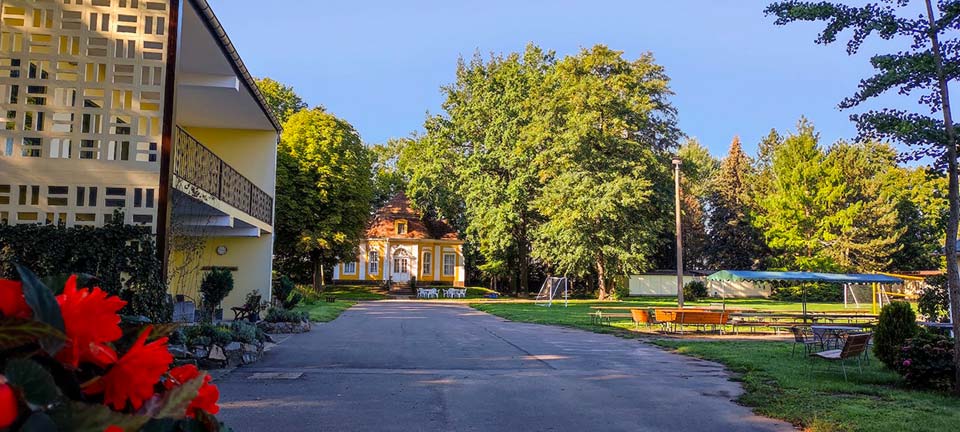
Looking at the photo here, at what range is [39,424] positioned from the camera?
0.89 meters

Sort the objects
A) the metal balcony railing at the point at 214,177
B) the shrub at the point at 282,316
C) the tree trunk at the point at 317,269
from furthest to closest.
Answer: the tree trunk at the point at 317,269 → the shrub at the point at 282,316 → the metal balcony railing at the point at 214,177

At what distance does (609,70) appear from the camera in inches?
1678

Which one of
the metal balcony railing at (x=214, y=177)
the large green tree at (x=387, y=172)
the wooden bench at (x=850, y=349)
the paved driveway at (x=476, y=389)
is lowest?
the paved driveway at (x=476, y=389)

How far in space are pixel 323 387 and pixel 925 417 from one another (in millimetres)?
6907

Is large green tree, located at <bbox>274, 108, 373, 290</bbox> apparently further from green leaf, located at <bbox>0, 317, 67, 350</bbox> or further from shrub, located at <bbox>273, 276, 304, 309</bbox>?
green leaf, located at <bbox>0, 317, 67, 350</bbox>

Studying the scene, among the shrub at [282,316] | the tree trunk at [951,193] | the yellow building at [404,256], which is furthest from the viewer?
the yellow building at [404,256]

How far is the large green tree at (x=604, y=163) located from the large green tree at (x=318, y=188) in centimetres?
1148

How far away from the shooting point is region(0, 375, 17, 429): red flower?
87 cm

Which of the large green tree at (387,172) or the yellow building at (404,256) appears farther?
the large green tree at (387,172)

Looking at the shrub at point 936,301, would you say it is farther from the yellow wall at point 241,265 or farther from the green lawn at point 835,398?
the yellow wall at point 241,265

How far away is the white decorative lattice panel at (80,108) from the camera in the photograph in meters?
9.45

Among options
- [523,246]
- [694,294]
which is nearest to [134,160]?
[523,246]

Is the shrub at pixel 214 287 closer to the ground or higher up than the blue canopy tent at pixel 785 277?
closer to the ground

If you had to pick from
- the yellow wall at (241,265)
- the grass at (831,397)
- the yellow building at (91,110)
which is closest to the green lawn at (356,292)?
the yellow wall at (241,265)
